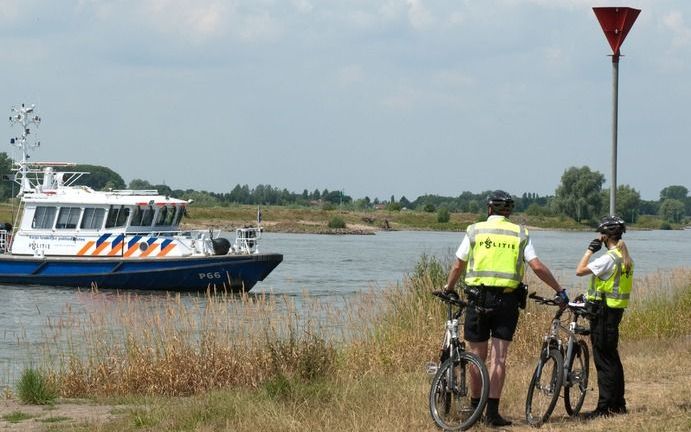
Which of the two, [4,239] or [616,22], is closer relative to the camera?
[616,22]

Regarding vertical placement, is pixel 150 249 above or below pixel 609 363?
below

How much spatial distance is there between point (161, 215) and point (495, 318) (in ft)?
79.2

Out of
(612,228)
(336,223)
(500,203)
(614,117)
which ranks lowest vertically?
(336,223)

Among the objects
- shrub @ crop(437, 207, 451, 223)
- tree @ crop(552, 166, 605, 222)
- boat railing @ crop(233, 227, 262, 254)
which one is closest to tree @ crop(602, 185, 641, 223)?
tree @ crop(552, 166, 605, 222)

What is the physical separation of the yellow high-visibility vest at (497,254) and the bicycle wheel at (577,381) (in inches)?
39.6

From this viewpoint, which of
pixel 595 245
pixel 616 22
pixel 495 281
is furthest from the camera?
pixel 616 22

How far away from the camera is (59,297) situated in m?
29.4

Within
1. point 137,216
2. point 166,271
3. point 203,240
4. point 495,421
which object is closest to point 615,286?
point 495,421

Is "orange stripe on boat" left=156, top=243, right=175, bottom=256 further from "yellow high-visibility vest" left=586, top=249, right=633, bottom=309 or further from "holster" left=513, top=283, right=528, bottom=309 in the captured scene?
"holster" left=513, top=283, right=528, bottom=309

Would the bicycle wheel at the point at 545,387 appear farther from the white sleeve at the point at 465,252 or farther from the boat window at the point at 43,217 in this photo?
the boat window at the point at 43,217

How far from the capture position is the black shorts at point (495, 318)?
319 inches

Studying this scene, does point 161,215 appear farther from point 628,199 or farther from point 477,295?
point 628,199

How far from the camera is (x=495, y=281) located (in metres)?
8.09

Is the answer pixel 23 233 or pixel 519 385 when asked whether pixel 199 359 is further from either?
pixel 23 233
